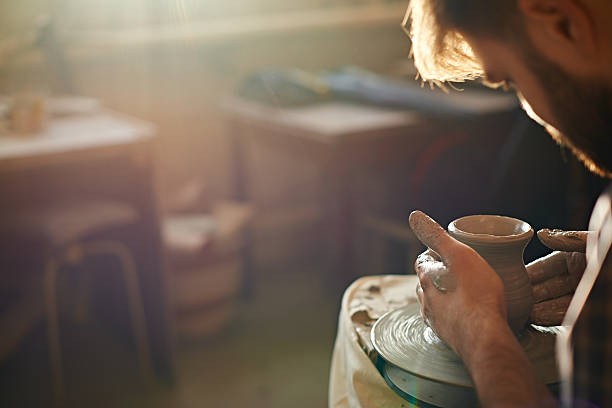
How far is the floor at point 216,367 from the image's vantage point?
189cm

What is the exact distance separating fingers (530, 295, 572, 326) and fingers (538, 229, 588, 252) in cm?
7

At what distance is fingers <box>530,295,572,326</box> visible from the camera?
85 centimetres

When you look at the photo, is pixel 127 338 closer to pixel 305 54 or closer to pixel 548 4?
pixel 305 54

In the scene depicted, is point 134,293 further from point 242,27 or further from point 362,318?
point 242,27

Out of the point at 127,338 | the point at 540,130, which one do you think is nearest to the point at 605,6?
the point at 540,130

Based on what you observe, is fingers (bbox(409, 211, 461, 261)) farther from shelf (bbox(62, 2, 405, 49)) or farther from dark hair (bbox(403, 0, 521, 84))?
shelf (bbox(62, 2, 405, 49))

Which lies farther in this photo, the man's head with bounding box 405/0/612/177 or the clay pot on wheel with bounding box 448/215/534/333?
the clay pot on wheel with bounding box 448/215/534/333

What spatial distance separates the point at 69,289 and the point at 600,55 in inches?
83.7

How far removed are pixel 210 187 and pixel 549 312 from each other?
6.49 ft

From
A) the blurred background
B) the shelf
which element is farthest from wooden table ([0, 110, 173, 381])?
the shelf

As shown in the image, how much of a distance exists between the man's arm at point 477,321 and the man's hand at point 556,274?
0.15 meters

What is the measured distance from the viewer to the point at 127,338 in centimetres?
214

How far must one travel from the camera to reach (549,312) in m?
0.85

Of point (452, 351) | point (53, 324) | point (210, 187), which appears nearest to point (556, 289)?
point (452, 351)
